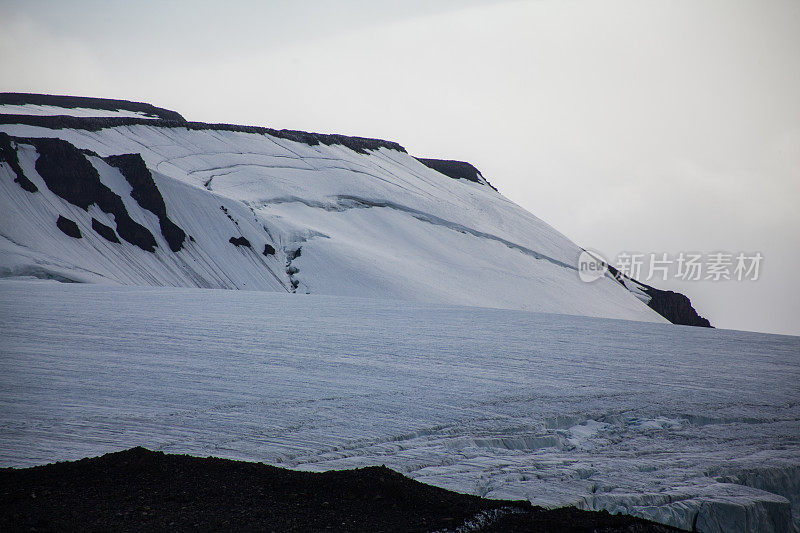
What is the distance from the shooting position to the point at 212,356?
31.3 feet

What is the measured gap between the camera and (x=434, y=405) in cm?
738

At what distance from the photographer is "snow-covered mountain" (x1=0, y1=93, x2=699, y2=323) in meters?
25.5

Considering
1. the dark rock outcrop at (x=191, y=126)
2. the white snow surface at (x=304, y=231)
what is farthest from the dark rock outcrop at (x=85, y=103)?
the white snow surface at (x=304, y=231)

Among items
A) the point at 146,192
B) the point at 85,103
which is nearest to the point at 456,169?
the point at 85,103

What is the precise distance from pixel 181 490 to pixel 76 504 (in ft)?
2.06

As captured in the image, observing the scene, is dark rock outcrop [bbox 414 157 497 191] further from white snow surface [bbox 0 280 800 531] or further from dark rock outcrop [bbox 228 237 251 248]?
white snow surface [bbox 0 280 800 531]

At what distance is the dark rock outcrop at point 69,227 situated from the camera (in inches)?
971

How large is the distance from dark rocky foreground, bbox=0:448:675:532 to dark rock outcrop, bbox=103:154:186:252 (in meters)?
23.8

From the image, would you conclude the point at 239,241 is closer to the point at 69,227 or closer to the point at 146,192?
the point at 146,192

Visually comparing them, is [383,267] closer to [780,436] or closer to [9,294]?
[9,294]

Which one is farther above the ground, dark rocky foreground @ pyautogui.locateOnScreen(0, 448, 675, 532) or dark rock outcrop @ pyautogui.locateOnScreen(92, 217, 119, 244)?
dark rock outcrop @ pyautogui.locateOnScreen(92, 217, 119, 244)

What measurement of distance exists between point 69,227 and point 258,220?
8.41m

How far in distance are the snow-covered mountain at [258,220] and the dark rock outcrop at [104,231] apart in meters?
0.05

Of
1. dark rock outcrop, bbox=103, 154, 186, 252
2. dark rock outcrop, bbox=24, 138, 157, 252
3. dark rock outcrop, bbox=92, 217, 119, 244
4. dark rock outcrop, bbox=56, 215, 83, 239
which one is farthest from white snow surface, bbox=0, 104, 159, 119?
dark rock outcrop, bbox=56, 215, 83, 239
